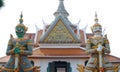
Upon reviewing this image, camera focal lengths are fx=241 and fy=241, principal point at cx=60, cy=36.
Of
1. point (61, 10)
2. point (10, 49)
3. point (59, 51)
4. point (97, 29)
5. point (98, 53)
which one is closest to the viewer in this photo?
point (98, 53)

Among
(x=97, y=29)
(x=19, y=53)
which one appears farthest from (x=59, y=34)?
(x=19, y=53)

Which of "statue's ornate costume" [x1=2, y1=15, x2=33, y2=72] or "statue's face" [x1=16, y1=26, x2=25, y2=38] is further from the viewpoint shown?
"statue's face" [x1=16, y1=26, x2=25, y2=38]

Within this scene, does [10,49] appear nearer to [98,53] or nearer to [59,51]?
[98,53]

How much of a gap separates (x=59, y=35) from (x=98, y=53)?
4285 millimetres

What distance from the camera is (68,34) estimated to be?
451 inches

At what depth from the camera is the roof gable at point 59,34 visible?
36.9 ft

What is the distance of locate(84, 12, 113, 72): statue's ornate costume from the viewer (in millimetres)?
7230

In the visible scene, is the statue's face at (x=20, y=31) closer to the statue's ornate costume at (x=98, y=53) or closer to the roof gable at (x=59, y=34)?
the statue's ornate costume at (x=98, y=53)

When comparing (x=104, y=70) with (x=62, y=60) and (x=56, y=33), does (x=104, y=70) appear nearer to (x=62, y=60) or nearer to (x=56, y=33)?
(x=62, y=60)

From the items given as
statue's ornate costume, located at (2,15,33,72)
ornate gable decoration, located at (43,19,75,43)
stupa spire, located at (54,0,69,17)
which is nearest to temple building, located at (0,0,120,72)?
ornate gable decoration, located at (43,19,75,43)

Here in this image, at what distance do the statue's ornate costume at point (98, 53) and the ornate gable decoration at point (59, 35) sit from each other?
349 centimetres

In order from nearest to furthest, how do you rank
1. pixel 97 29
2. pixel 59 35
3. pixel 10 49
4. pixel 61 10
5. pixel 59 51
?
pixel 10 49, pixel 97 29, pixel 59 51, pixel 59 35, pixel 61 10

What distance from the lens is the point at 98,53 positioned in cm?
738

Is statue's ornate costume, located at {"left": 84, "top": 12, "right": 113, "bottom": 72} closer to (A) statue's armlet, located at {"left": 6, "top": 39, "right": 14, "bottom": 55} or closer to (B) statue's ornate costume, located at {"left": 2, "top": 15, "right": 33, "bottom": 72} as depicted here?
(B) statue's ornate costume, located at {"left": 2, "top": 15, "right": 33, "bottom": 72}
